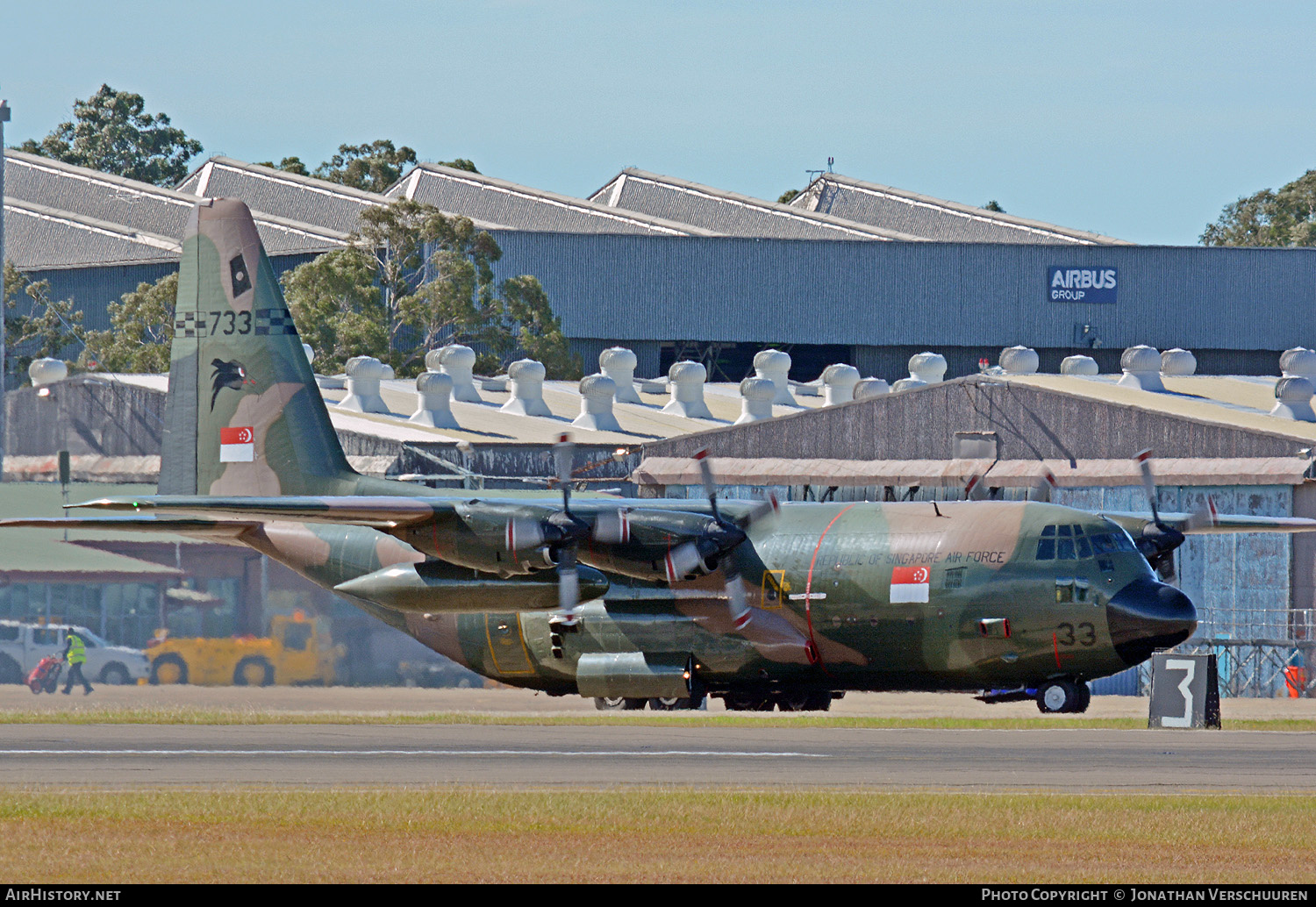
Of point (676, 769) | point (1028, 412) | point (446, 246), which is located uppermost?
point (446, 246)

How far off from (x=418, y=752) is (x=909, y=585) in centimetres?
958

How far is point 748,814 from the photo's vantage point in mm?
23453

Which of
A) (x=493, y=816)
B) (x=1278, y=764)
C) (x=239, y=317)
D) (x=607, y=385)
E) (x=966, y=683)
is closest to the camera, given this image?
(x=493, y=816)

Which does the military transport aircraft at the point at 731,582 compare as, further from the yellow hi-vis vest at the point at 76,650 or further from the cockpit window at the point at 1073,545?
the yellow hi-vis vest at the point at 76,650

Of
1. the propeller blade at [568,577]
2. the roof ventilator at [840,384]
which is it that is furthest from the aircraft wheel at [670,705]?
the roof ventilator at [840,384]

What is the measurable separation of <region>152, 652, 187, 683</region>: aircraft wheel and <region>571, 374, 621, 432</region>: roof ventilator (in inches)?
930

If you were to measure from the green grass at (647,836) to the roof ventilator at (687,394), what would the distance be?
47534 millimetres

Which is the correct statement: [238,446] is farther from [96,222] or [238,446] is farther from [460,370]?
[96,222]

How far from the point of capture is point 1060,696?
34688mm

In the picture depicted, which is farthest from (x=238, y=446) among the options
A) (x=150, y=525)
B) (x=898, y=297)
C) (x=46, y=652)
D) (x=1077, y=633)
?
(x=898, y=297)

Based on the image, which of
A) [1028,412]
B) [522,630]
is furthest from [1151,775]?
[1028,412]

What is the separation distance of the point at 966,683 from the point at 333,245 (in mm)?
72567

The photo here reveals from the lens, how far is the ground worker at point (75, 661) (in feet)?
151

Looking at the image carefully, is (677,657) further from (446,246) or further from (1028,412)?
(446,246)
